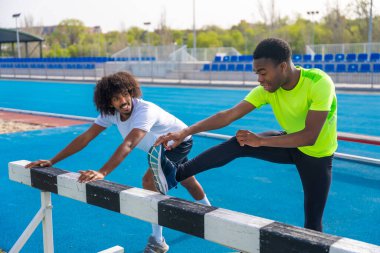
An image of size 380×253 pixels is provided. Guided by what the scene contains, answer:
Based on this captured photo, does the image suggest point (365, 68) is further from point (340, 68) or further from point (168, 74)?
point (168, 74)

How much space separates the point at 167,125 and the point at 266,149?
1107mm

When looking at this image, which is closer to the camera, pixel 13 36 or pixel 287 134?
pixel 287 134

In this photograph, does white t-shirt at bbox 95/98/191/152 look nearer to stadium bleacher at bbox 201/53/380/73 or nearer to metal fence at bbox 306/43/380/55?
stadium bleacher at bbox 201/53/380/73

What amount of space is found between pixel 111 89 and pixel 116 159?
2.08 ft

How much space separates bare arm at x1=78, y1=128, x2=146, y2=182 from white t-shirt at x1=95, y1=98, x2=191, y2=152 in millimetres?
81

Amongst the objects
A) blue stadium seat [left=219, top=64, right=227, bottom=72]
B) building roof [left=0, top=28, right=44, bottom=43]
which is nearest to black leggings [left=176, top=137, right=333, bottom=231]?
blue stadium seat [left=219, top=64, right=227, bottom=72]

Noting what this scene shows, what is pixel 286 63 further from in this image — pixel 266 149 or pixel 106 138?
pixel 106 138

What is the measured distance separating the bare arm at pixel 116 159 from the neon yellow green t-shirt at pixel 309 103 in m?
1.00

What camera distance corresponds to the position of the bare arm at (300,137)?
293 cm

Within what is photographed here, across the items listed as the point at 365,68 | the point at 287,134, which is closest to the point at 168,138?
the point at 287,134

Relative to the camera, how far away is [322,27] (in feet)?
173

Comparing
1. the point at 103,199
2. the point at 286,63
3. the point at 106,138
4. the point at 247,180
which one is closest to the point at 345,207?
the point at 247,180

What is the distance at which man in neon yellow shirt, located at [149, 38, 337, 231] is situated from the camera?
9.72 ft

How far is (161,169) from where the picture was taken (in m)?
3.25
